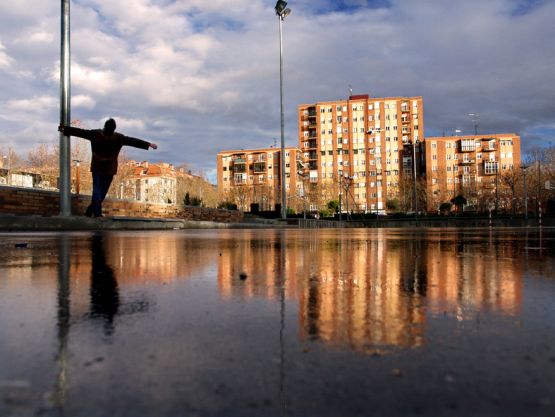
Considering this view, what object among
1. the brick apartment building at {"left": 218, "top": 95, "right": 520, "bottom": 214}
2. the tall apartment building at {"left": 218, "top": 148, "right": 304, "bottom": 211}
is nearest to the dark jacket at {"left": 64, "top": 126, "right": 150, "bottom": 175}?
the tall apartment building at {"left": 218, "top": 148, "right": 304, "bottom": 211}

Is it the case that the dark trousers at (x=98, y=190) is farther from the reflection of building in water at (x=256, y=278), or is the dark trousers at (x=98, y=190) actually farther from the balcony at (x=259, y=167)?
the balcony at (x=259, y=167)

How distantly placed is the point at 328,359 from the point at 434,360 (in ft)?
0.82

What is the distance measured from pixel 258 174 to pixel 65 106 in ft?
339

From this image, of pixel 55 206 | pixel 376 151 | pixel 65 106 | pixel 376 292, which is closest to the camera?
pixel 376 292

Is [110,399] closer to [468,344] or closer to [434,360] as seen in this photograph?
[434,360]

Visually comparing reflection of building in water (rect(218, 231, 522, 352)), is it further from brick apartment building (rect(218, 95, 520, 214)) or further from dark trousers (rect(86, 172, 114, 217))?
brick apartment building (rect(218, 95, 520, 214))

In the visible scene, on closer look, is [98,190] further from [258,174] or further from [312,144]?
[258,174]

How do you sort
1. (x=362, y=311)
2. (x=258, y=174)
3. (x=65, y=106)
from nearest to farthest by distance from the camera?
(x=362, y=311) → (x=65, y=106) → (x=258, y=174)

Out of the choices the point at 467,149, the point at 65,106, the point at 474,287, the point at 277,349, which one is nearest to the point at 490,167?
the point at 467,149

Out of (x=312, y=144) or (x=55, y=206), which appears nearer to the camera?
(x=55, y=206)

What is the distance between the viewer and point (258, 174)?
11425cm

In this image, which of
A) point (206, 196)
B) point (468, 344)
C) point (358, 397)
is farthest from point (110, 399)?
point (206, 196)

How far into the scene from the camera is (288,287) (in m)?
2.09

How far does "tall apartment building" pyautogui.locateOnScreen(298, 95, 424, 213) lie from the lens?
4092 inches
